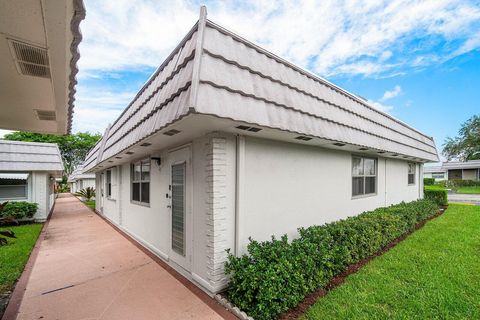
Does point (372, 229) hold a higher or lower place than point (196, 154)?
lower

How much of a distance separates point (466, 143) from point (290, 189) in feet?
174

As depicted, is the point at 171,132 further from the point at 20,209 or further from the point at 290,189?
the point at 20,209

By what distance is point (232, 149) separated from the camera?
3.88m

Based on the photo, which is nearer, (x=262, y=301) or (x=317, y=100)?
(x=262, y=301)

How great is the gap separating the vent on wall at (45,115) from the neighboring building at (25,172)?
8.32 metres

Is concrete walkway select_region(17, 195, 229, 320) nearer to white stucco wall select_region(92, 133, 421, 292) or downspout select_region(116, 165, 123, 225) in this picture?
white stucco wall select_region(92, 133, 421, 292)

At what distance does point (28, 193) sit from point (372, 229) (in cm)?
1443

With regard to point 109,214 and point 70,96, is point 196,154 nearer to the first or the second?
point 70,96

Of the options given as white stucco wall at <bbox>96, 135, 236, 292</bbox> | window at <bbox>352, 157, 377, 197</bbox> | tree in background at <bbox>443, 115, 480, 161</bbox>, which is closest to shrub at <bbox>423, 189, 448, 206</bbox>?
window at <bbox>352, 157, 377, 197</bbox>

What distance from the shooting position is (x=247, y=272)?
322cm

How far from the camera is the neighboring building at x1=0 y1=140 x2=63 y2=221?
35.9 feet

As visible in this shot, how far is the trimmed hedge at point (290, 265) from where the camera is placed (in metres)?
3.09

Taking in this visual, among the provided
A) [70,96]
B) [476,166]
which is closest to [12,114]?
[70,96]

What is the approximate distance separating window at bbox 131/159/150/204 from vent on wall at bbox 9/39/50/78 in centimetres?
383
